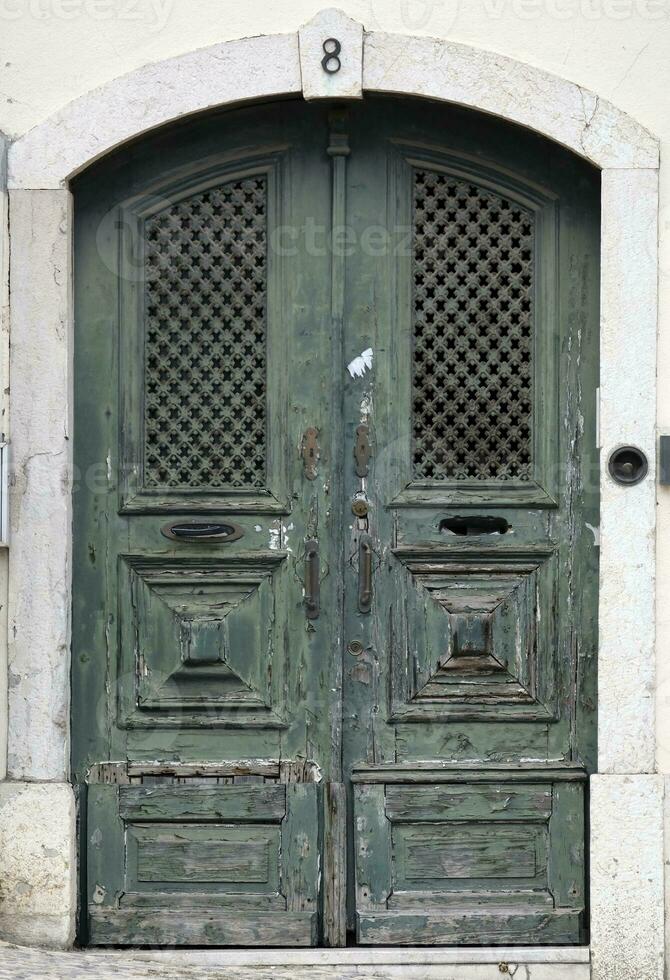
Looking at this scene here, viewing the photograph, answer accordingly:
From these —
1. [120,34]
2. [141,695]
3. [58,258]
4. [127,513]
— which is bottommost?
[141,695]

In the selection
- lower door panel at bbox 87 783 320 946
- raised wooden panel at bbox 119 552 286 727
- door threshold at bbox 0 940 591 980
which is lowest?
door threshold at bbox 0 940 591 980

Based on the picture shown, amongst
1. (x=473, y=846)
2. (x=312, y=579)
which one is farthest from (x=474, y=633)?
(x=473, y=846)

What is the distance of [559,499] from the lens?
4.60 m

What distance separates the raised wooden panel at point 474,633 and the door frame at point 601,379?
0.24 metres

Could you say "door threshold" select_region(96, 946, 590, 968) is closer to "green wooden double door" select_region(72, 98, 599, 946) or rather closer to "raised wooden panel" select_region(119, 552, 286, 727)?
"green wooden double door" select_region(72, 98, 599, 946)

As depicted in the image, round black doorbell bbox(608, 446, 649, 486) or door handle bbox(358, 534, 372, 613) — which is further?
door handle bbox(358, 534, 372, 613)

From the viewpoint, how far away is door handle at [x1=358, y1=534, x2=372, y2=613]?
457 centimetres

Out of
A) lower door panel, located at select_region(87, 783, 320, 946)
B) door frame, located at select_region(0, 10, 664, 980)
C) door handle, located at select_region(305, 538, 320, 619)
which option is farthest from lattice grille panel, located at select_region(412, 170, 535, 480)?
lower door panel, located at select_region(87, 783, 320, 946)

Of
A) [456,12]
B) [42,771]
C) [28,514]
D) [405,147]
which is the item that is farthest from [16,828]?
[456,12]

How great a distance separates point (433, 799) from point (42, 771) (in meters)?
1.34

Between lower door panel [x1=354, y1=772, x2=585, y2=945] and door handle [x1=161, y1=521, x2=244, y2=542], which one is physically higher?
door handle [x1=161, y1=521, x2=244, y2=542]

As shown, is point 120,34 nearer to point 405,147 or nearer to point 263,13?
point 263,13

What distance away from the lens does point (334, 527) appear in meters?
4.59

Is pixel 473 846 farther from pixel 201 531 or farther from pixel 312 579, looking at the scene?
pixel 201 531
